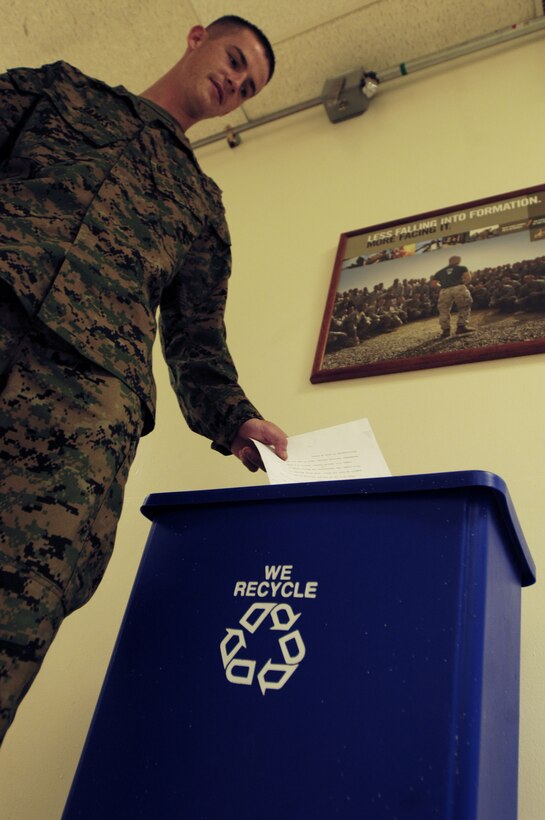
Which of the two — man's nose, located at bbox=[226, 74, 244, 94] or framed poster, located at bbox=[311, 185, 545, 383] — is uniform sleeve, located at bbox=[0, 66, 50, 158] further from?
framed poster, located at bbox=[311, 185, 545, 383]

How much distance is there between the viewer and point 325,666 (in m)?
0.54

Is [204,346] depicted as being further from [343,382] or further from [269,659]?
[269,659]

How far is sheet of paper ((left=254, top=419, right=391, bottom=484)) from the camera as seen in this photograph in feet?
2.34

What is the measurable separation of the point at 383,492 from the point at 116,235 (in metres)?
0.45

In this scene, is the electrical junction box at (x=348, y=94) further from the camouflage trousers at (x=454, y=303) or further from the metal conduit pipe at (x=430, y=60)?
the camouflage trousers at (x=454, y=303)

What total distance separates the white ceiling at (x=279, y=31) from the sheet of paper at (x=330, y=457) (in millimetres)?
1610

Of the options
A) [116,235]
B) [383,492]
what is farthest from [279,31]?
[383,492]

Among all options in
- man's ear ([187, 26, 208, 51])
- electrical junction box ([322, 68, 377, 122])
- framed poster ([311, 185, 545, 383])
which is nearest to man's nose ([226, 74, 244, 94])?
man's ear ([187, 26, 208, 51])

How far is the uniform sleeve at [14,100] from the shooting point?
30.6 inches

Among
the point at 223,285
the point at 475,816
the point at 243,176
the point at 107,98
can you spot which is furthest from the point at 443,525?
the point at 243,176

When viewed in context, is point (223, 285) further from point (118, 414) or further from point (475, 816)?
point (475, 816)

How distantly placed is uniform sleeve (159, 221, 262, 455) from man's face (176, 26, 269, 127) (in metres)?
0.22

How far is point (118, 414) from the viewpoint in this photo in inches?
24.9

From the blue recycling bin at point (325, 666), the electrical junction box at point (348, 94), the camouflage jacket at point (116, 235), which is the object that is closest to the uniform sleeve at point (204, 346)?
the camouflage jacket at point (116, 235)
